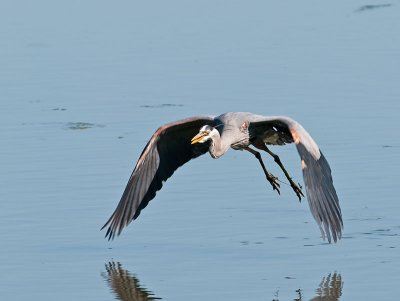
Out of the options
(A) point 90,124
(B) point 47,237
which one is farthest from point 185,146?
(A) point 90,124

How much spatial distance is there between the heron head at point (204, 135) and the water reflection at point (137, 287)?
1386 millimetres

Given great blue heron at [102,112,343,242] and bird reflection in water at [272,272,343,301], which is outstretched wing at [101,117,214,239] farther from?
bird reflection in water at [272,272,343,301]

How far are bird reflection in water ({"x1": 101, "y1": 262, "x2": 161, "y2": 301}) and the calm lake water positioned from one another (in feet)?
0.08

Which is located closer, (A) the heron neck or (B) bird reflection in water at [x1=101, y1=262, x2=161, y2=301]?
(B) bird reflection in water at [x1=101, y1=262, x2=161, y2=301]

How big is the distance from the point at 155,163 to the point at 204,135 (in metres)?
0.78

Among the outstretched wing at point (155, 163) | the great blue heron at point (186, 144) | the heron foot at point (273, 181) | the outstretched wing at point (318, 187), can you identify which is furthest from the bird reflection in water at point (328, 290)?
the outstretched wing at point (155, 163)

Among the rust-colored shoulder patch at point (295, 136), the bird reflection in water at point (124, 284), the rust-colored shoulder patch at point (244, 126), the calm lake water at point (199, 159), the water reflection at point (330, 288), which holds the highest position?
the rust-colored shoulder patch at point (295, 136)

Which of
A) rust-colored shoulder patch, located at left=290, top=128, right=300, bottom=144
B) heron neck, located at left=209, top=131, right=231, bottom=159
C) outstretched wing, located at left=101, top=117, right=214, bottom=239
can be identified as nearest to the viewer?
rust-colored shoulder patch, located at left=290, top=128, right=300, bottom=144

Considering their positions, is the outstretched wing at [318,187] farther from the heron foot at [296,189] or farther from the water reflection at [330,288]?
the heron foot at [296,189]

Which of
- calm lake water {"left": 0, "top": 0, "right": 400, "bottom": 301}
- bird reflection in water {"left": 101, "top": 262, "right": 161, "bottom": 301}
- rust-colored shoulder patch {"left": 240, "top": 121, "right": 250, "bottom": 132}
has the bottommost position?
calm lake water {"left": 0, "top": 0, "right": 400, "bottom": 301}

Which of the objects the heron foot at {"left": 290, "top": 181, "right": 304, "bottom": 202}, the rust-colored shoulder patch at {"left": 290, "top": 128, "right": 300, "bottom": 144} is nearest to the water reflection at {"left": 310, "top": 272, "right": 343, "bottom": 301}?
the rust-colored shoulder patch at {"left": 290, "top": 128, "right": 300, "bottom": 144}

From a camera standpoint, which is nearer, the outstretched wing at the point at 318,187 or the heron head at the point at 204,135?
the outstretched wing at the point at 318,187

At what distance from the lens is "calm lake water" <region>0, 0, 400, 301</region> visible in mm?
10753

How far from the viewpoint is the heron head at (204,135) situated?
11656 millimetres
